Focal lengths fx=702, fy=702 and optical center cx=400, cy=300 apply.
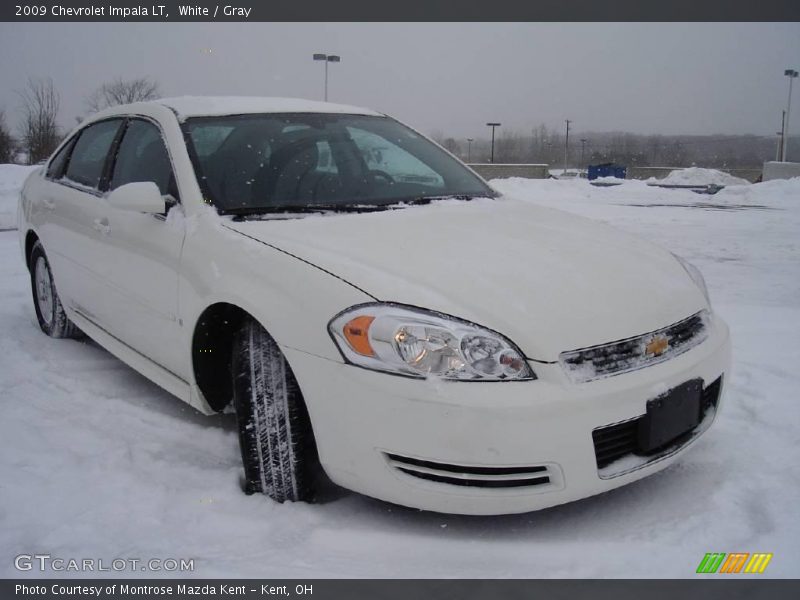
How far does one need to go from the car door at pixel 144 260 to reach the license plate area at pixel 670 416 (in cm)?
168

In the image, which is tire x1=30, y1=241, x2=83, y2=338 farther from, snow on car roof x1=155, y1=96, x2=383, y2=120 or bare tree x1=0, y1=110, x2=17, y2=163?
bare tree x1=0, y1=110, x2=17, y2=163

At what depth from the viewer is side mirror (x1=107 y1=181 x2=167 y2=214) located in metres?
2.79

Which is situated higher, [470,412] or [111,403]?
[470,412]

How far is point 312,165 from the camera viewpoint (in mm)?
3125

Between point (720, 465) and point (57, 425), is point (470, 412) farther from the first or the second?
point (57, 425)

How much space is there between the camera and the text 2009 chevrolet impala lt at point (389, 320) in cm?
200

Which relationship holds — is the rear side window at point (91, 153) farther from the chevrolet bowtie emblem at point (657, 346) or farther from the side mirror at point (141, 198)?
the chevrolet bowtie emblem at point (657, 346)

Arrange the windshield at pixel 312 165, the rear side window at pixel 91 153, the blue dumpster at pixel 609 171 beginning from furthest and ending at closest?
the blue dumpster at pixel 609 171
the rear side window at pixel 91 153
the windshield at pixel 312 165

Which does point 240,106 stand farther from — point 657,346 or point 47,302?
point 657,346

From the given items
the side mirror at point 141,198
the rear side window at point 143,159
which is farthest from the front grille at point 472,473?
the rear side window at point 143,159

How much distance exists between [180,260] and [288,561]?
4.06 feet

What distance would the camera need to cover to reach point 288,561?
6.75ft
